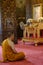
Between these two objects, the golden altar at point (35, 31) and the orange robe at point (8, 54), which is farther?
the golden altar at point (35, 31)

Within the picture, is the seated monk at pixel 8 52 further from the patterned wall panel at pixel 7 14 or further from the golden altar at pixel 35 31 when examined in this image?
the patterned wall panel at pixel 7 14

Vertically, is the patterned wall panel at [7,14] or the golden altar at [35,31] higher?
the patterned wall panel at [7,14]

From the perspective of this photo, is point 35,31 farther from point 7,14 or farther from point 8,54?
point 8,54

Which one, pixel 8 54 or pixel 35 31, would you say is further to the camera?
pixel 35 31

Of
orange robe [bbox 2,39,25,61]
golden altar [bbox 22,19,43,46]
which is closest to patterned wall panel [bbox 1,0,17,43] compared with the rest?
golden altar [bbox 22,19,43,46]

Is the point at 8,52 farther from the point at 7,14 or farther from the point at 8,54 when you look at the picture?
the point at 7,14

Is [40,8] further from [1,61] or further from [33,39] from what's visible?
[1,61]

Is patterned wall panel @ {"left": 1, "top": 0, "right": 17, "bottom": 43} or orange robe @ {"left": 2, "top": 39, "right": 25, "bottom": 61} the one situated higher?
patterned wall panel @ {"left": 1, "top": 0, "right": 17, "bottom": 43}

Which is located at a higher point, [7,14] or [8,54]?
[7,14]

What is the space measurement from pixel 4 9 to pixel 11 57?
3.62m

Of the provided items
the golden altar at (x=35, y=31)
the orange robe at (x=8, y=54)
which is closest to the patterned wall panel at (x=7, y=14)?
the golden altar at (x=35, y=31)

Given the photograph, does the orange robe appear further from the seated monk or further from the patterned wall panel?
the patterned wall panel

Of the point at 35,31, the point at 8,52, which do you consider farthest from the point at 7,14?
the point at 8,52

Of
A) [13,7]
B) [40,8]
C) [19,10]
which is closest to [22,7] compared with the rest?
[19,10]
